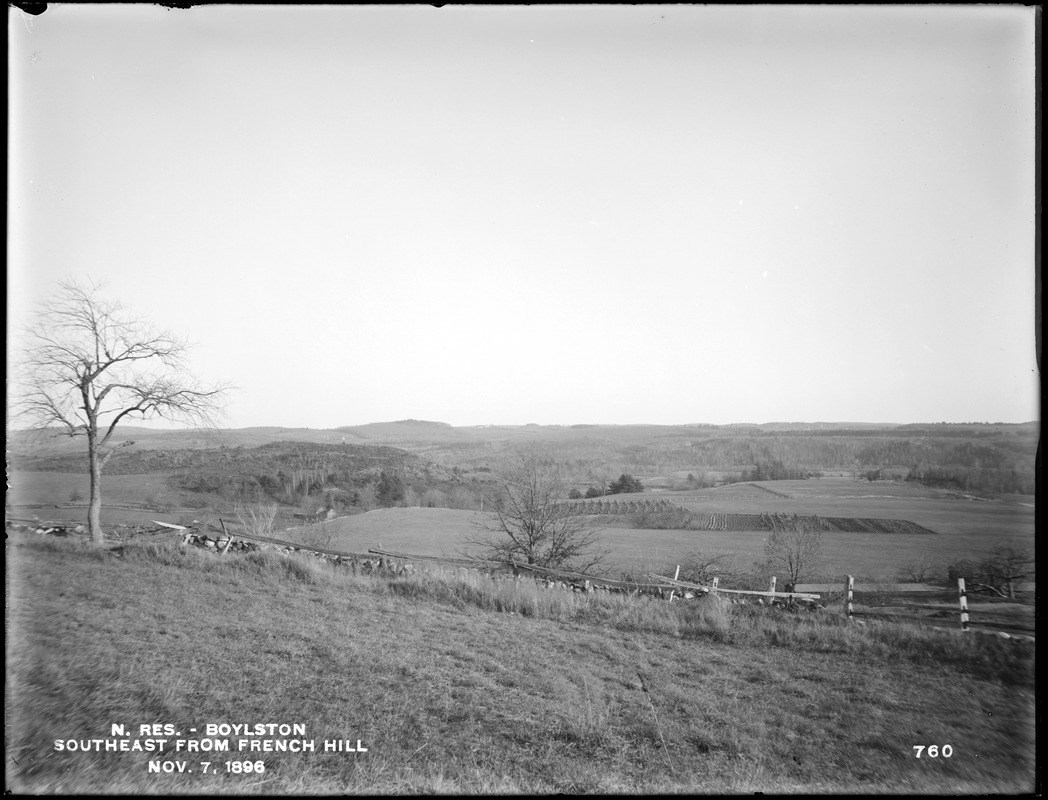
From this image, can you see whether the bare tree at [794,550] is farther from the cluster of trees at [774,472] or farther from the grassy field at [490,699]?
the grassy field at [490,699]

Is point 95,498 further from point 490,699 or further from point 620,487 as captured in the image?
point 620,487

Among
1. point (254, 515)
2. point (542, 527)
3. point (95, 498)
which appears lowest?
point (542, 527)

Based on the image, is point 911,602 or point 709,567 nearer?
point 911,602

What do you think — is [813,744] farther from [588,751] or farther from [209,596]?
[209,596]

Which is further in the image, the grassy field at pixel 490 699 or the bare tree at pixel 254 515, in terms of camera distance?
the bare tree at pixel 254 515

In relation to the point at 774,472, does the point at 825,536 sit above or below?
below

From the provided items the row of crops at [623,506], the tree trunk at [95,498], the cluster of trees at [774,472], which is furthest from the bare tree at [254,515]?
the cluster of trees at [774,472]

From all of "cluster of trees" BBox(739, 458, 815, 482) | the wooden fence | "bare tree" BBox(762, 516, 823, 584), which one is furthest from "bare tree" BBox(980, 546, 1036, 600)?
"bare tree" BBox(762, 516, 823, 584)

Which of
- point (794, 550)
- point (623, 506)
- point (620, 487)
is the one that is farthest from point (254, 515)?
point (794, 550)
